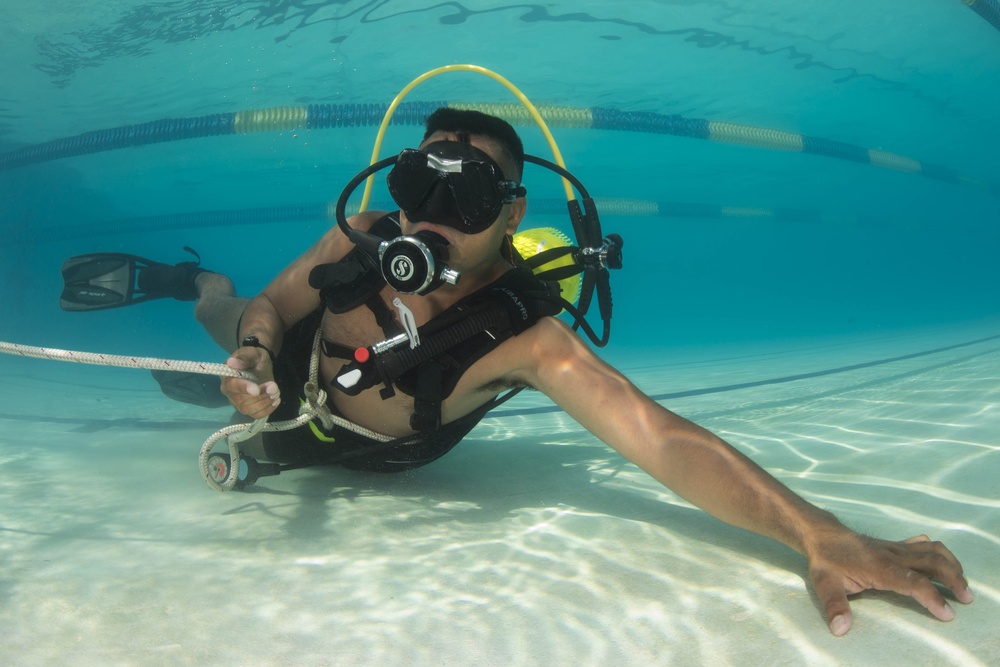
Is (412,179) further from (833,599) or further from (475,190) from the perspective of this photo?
(833,599)

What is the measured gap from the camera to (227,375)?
2047 mm

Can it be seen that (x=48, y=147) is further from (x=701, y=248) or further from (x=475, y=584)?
(x=701, y=248)

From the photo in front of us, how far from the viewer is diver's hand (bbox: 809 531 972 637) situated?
4.86 ft

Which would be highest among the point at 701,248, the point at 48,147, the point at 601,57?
the point at 601,57

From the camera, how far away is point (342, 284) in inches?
107

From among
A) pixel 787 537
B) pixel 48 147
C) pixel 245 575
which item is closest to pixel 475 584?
pixel 245 575

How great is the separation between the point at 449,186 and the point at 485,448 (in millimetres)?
2294

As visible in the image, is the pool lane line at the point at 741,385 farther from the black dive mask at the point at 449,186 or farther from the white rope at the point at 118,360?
the white rope at the point at 118,360

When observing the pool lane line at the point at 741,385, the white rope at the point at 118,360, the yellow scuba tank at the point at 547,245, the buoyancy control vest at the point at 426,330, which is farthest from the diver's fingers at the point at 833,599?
the pool lane line at the point at 741,385

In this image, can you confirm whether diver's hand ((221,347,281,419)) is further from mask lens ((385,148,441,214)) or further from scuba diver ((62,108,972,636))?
mask lens ((385,148,441,214))

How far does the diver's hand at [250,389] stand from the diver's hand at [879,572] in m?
1.91

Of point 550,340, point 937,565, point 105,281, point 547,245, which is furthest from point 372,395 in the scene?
point 105,281

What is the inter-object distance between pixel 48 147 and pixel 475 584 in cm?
1632

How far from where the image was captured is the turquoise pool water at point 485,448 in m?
1.54
